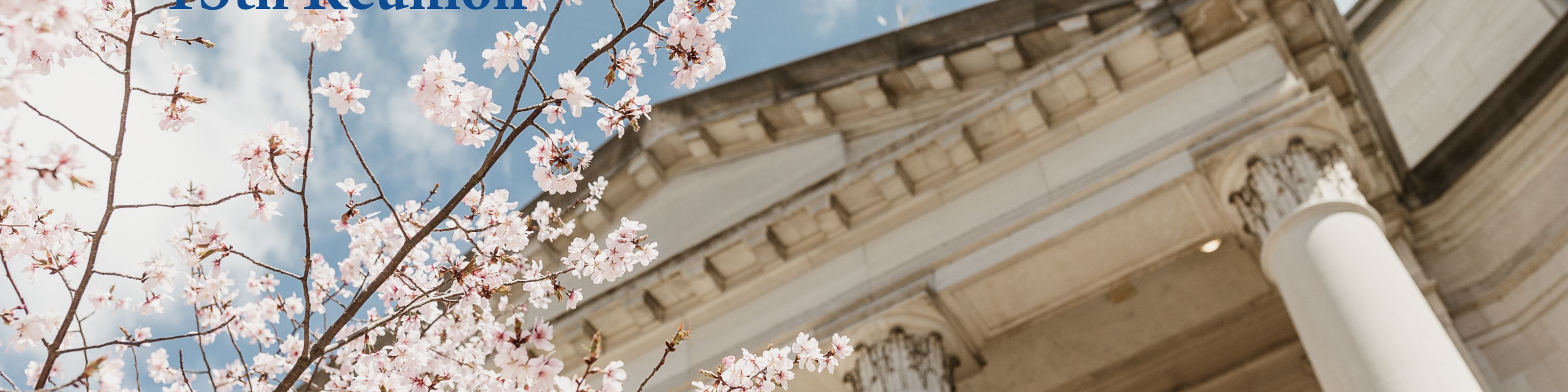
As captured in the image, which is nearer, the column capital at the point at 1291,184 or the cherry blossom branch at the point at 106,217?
the cherry blossom branch at the point at 106,217

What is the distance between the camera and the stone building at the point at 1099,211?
13211 millimetres

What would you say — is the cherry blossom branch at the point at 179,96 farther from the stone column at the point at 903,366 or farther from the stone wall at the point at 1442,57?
the stone wall at the point at 1442,57

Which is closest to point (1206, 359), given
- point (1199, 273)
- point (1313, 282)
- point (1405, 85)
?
point (1199, 273)

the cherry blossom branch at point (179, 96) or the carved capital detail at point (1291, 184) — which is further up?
the carved capital detail at point (1291, 184)

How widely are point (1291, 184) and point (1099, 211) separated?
2.16 metres

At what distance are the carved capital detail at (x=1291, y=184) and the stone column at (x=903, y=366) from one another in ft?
12.6

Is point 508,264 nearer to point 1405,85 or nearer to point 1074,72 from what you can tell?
point 1074,72

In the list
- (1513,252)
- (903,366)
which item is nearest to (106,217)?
(903,366)

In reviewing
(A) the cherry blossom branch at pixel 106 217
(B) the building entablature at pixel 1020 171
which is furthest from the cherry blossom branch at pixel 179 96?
(B) the building entablature at pixel 1020 171

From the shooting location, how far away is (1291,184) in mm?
12117

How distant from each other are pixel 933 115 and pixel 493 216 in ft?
32.3

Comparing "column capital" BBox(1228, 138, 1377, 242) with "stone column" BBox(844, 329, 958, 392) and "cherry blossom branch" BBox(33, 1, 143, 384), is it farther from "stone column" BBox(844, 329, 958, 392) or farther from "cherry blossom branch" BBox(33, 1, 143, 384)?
"cherry blossom branch" BBox(33, 1, 143, 384)

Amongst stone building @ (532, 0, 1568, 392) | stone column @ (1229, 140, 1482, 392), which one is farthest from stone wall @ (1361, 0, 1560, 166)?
stone column @ (1229, 140, 1482, 392)

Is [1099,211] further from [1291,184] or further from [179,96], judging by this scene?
[179,96]
